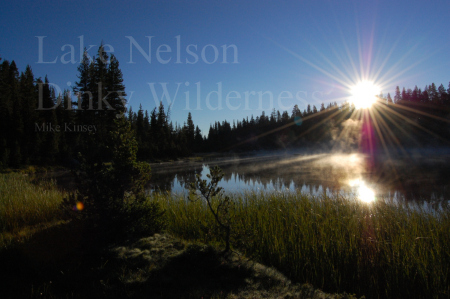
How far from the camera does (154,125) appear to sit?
173 ft

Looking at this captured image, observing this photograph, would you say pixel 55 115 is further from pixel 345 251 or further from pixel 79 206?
pixel 345 251

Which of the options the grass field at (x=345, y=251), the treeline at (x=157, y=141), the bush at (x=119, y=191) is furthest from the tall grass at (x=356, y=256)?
the treeline at (x=157, y=141)

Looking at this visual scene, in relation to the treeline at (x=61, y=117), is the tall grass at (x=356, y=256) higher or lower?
lower

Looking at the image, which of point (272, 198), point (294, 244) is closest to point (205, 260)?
point (294, 244)

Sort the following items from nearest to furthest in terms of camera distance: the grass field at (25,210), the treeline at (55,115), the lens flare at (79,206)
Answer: the lens flare at (79,206) → the grass field at (25,210) → the treeline at (55,115)

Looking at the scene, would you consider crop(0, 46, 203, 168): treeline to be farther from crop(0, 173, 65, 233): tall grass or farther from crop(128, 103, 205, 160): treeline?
crop(0, 173, 65, 233): tall grass

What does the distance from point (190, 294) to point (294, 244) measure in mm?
2602

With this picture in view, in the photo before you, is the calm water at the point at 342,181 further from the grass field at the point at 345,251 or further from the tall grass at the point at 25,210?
the tall grass at the point at 25,210

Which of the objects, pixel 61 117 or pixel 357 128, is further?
pixel 357 128

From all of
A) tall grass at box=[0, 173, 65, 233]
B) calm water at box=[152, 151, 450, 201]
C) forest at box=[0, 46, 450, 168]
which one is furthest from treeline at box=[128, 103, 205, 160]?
tall grass at box=[0, 173, 65, 233]

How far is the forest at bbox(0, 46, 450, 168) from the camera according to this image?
29.4 metres

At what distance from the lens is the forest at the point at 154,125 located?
29375 millimetres

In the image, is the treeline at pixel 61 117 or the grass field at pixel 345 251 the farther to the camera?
the treeline at pixel 61 117

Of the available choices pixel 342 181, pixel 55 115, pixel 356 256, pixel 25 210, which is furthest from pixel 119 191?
pixel 55 115
